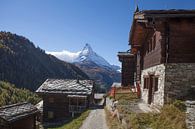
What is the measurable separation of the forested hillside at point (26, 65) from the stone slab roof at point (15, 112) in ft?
209

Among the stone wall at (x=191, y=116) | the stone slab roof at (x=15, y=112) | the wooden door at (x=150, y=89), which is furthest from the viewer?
the stone slab roof at (x=15, y=112)

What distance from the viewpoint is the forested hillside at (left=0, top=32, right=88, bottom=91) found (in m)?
93.4

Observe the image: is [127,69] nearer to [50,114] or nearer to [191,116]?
[50,114]

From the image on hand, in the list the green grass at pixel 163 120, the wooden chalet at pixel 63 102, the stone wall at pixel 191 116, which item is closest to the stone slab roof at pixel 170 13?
the green grass at pixel 163 120

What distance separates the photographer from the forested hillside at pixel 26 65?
93.4 meters

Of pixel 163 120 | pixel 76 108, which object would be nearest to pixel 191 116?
pixel 163 120

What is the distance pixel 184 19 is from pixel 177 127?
20.6 ft

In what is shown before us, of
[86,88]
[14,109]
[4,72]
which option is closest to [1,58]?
[4,72]

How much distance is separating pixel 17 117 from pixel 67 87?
19072mm

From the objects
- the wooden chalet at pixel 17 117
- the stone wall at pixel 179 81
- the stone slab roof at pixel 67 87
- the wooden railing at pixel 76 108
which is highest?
the stone wall at pixel 179 81

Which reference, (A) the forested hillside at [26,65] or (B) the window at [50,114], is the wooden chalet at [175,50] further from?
(A) the forested hillside at [26,65]

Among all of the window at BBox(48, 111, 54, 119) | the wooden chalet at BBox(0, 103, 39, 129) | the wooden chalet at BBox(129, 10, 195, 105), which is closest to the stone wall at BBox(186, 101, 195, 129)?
the wooden chalet at BBox(129, 10, 195, 105)

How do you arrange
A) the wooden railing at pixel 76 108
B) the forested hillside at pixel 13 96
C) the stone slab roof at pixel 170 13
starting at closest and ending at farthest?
the stone slab roof at pixel 170 13, the wooden railing at pixel 76 108, the forested hillside at pixel 13 96

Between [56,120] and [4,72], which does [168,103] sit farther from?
[4,72]
